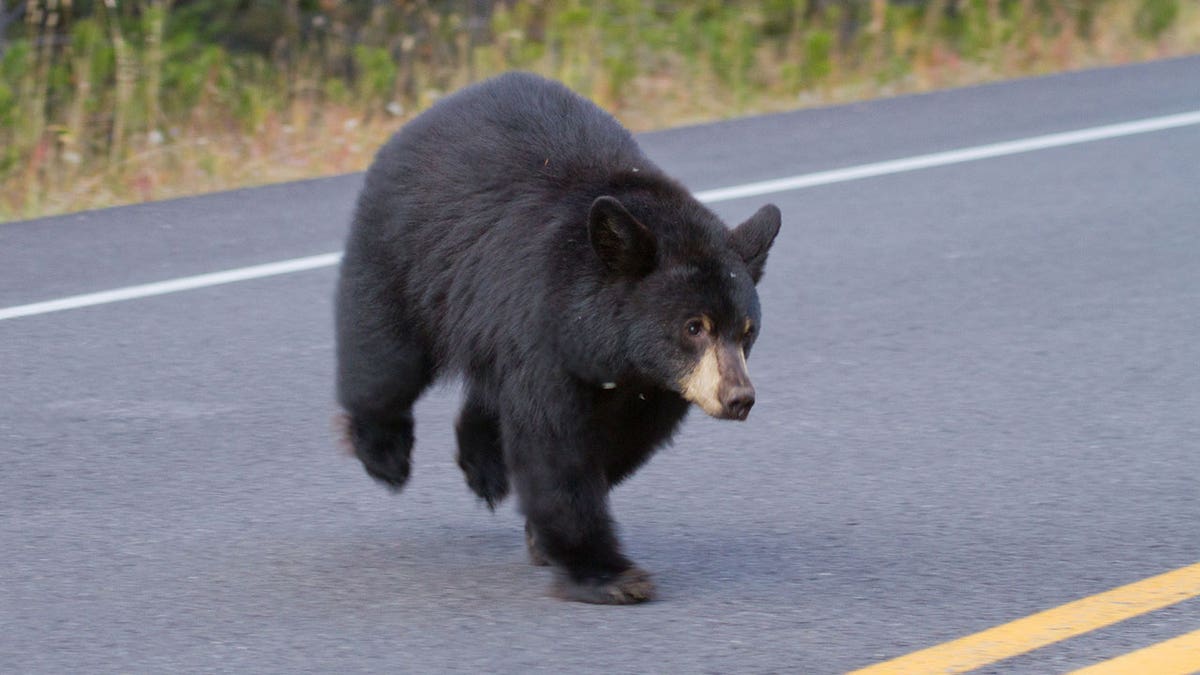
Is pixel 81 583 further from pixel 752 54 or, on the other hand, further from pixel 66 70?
pixel 752 54

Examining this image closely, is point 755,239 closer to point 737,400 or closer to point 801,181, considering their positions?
point 737,400

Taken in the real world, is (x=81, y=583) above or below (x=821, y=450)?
above

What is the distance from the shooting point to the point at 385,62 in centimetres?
1108

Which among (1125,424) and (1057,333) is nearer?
(1125,424)

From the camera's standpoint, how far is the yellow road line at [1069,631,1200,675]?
3.74m

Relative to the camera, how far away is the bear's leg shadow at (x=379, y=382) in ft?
14.8

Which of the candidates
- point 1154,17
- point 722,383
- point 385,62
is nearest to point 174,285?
point 722,383

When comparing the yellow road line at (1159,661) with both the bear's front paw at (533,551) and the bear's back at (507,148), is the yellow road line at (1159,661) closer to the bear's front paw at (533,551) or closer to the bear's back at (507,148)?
the bear's front paw at (533,551)

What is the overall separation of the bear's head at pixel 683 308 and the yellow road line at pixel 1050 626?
628mm

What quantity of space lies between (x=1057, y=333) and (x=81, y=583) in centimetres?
362

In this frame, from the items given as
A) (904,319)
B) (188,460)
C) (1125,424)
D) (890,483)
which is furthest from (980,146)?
(188,460)

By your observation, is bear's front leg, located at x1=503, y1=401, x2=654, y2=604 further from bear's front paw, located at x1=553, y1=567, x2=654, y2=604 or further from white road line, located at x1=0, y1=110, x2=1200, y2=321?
white road line, located at x1=0, y1=110, x2=1200, y2=321

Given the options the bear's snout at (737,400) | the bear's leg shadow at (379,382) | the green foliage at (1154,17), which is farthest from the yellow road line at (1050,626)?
the green foliage at (1154,17)

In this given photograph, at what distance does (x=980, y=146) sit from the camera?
31.3 feet
